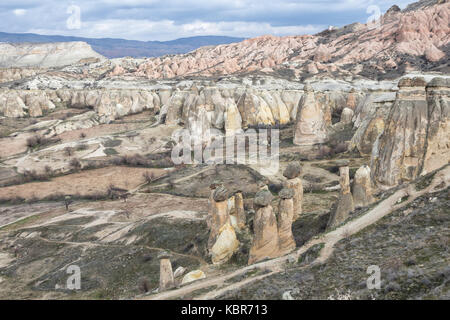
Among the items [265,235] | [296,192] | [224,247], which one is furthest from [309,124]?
[265,235]

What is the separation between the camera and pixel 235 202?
19.2 meters

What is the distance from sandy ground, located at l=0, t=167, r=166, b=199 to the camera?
3341cm

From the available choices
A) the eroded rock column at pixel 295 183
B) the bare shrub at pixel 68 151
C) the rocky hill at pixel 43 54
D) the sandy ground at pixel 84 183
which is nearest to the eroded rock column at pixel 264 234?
the eroded rock column at pixel 295 183

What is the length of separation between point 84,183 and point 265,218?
1023 inches

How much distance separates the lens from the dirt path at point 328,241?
9953mm

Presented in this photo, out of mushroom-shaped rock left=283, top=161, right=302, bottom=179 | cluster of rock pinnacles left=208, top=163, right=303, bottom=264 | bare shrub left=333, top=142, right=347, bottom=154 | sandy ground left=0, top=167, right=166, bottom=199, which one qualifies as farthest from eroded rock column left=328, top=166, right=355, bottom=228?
sandy ground left=0, top=167, right=166, bottom=199

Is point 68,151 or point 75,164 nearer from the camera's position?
point 75,164

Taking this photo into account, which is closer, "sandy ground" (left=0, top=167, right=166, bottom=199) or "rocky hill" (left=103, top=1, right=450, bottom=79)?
"sandy ground" (left=0, top=167, right=166, bottom=199)

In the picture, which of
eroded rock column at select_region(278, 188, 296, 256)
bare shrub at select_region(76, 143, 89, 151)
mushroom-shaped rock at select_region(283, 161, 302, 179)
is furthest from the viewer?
bare shrub at select_region(76, 143, 89, 151)

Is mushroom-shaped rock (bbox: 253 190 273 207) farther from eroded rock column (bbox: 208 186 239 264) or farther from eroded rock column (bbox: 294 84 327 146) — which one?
eroded rock column (bbox: 294 84 327 146)

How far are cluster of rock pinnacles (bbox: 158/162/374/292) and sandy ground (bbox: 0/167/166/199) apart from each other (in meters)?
18.7

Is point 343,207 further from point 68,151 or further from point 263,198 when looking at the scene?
point 68,151

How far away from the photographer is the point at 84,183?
3544 centimetres

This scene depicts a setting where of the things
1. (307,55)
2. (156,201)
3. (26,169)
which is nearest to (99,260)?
(156,201)
